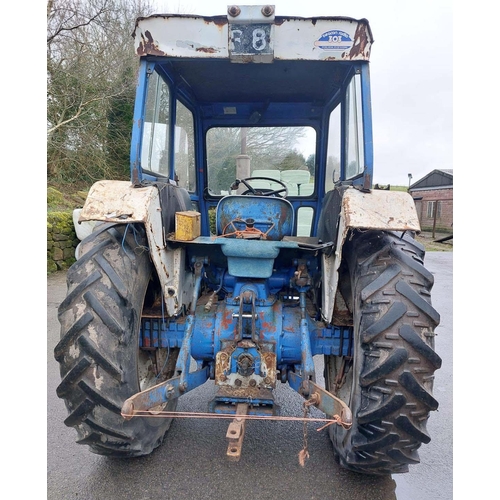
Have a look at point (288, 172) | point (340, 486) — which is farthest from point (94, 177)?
point (340, 486)

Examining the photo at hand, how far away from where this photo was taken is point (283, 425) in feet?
9.04

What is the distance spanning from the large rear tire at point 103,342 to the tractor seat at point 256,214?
0.72 metres

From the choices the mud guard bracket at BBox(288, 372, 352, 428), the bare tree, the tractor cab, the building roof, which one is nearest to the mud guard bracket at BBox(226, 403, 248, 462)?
the mud guard bracket at BBox(288, 372, 352, 428)

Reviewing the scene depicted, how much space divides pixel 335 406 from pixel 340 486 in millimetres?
768

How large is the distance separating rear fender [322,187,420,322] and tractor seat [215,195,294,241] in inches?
24.2

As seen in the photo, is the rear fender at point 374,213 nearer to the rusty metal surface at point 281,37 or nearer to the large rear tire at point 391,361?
the large rear tire at point 391,361

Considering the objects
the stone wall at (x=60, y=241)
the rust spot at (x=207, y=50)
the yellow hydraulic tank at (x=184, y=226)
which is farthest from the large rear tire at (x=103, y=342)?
the stone wall at (x=60, y=241)

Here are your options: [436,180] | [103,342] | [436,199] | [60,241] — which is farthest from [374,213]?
[436,180]

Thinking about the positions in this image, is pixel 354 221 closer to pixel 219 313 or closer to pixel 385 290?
pixel 385 290

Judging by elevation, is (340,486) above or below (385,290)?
below

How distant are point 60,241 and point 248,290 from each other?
6.96 m

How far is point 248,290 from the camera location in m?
2.35

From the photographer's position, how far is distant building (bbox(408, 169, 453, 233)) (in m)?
22.0

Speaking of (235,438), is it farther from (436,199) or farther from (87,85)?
(436,199)
